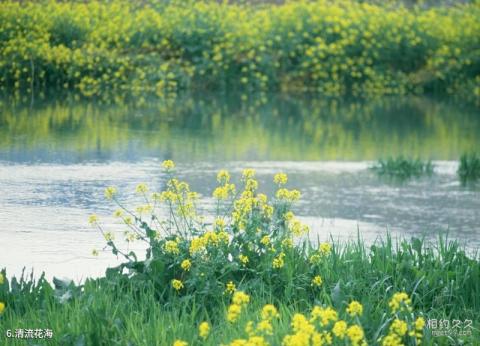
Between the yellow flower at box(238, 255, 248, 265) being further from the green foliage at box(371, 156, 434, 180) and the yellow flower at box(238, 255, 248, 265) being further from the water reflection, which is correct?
the water reflection

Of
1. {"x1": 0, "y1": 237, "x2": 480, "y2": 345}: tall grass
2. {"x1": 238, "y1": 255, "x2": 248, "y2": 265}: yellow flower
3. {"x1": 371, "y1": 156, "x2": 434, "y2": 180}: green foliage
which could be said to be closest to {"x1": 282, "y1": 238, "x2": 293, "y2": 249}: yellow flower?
{"x1": 0, "y1": 237, "x2": 480, "y2": 345}: tall grass

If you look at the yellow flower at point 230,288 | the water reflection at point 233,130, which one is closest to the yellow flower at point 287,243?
the yellow flower at point 230,288

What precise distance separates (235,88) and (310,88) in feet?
5.21

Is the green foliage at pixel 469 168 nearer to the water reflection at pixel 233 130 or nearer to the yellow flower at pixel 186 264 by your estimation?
the water reflection at pixel 233 130

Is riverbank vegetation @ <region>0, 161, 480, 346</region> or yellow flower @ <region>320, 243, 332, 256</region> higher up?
yellow flower @ <region>320, 243, 332, 256</region>

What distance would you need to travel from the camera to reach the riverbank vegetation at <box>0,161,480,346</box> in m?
5.45

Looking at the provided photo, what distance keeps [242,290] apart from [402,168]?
631 centimetres

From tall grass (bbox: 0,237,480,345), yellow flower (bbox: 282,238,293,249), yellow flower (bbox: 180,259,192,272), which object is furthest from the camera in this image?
yellow flower (bbox: 282,238,293,249)

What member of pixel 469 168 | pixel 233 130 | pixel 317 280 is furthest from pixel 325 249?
pixel 233 130

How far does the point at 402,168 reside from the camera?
476 inches

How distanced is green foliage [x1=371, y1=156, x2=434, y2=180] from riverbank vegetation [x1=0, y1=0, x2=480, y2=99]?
882 centimetres

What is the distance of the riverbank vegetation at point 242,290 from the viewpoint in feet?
17.9

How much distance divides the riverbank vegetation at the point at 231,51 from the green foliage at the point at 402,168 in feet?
28.9

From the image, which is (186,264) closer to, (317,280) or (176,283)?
(176,283)
